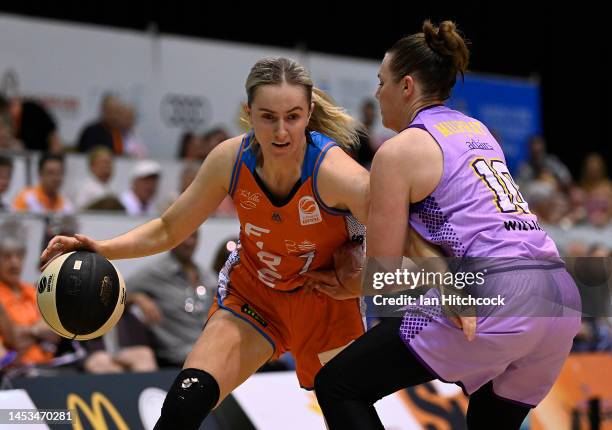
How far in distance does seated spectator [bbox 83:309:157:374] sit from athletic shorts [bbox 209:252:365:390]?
Answer: 5.30 ft

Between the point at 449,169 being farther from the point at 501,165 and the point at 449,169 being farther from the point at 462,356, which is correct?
the point at 462,356

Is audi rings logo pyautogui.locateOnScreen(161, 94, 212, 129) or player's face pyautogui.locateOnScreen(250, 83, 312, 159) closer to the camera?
player's face pyautogui.locateOnScreen(250, 83, 312, 159)

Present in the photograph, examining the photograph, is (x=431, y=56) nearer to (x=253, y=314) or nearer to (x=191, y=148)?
(x=253, y=314)

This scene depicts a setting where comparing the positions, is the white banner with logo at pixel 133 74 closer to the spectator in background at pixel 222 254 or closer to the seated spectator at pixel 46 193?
the seated spectator at pixel 46 193

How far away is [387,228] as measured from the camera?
2816 mm

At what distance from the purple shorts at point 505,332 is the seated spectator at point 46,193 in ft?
14.6

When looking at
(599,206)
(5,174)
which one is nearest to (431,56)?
(5,174)

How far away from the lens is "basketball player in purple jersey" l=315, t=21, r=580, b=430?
9.19ft

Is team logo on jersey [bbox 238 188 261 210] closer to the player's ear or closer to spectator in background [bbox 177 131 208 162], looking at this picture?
the player's ear

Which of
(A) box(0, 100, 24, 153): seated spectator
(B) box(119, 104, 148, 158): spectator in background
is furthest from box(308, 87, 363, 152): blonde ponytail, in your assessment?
(B) box(119, 104, 148, 158): spectator in background

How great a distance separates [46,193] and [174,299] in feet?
5.37

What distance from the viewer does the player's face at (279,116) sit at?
3.23m

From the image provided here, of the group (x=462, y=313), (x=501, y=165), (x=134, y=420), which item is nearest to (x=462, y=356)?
(x=462, y=313)

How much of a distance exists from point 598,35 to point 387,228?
12703 millimetres
